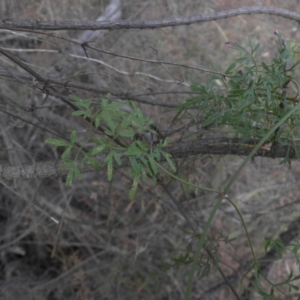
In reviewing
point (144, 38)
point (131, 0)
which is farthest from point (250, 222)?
point (131, 0)

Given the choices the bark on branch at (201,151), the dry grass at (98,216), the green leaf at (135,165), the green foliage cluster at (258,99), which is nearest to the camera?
the green leaf at (135,165)

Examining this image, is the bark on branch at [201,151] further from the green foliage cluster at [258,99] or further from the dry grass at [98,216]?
the dry grass at [98,216]

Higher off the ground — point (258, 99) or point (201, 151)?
point (258, 99)

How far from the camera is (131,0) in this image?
8.50 ft

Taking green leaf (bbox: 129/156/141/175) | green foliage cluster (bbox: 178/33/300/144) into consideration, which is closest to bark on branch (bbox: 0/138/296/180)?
green foliage cluster (bbox: 178/33/300/144)

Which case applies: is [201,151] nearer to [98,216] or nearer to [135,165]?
[135,165]

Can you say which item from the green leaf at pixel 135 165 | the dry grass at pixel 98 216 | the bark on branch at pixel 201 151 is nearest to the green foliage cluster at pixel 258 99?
the bark on branch at pixel 201 151

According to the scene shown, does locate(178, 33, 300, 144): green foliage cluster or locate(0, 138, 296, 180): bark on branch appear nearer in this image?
locate(178, 33, 300, 144): green foliage cluster

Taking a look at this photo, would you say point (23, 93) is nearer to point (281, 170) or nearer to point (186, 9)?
point (186, 9)

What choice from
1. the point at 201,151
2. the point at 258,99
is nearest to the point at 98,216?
the point at 201,151

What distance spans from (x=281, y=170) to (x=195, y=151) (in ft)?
4.25

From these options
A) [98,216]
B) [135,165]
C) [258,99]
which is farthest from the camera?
[98,216]

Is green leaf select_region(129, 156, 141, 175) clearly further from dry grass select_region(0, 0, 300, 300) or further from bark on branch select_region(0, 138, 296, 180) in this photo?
dry grass select_region(0, 0, 300, 300)

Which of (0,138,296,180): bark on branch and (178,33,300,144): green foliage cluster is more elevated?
(178,33,300,144): green foliage cluster
